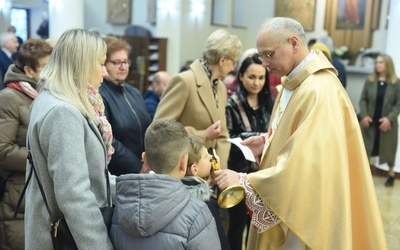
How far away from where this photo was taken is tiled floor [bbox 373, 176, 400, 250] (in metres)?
3.92

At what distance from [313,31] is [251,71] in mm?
7058

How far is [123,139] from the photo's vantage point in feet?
8.34

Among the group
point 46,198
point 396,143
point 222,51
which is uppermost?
point 222,51

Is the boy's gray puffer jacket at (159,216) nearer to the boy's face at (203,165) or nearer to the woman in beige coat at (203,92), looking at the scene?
the boy's face at (203,165)

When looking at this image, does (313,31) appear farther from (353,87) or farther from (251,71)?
(251,71)

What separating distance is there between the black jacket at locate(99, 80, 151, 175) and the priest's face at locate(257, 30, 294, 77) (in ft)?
3.22

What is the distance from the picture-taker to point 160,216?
147 cm

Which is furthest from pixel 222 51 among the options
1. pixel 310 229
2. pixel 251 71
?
pixel 310 229

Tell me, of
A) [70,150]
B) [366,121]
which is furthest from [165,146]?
[366,121]

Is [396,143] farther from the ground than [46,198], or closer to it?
closer to it

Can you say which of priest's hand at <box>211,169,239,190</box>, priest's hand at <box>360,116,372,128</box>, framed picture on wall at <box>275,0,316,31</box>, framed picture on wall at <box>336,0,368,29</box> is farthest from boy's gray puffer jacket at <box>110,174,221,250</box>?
framed picture on wall at <box>275,0,316,31</box>

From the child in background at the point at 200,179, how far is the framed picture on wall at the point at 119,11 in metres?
9.73

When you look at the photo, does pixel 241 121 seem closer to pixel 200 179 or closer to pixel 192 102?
pixel 192 102

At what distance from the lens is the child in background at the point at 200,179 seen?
168 centimetres
